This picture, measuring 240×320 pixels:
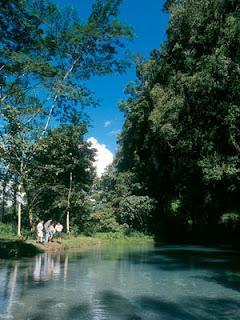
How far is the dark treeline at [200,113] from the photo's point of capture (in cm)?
2181

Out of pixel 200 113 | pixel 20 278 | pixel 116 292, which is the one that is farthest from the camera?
pixel 200 113

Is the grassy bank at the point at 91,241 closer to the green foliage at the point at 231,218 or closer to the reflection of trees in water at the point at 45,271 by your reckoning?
the reflection of trees in water at the point at 45,271

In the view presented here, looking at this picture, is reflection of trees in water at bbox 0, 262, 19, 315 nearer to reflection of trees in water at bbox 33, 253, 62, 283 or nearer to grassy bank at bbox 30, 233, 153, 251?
reflection of trees in water at bbox 33, 253, 62, 283

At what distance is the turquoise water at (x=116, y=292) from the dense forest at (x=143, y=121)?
604 centimetres

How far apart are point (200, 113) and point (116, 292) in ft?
50.5

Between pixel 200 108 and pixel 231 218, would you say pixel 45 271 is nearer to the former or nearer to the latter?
pixel 231 218

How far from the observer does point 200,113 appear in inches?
947

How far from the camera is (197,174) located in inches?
1070

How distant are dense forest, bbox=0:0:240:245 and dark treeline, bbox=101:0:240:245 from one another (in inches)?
2.9

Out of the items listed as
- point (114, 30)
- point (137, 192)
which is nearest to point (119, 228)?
point (137, 192)

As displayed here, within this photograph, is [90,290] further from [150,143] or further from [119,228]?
[119,228]

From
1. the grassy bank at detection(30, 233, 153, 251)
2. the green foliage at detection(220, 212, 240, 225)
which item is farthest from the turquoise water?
the grassy bank at detection(30, 233, 153, 251)

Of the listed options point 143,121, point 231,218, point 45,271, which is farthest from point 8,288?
point 143,121

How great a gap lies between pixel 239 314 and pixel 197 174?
19.0m
